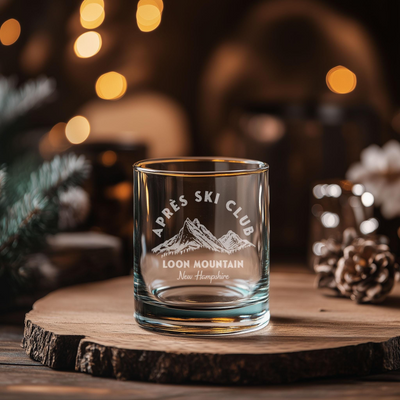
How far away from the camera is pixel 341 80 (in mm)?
1322

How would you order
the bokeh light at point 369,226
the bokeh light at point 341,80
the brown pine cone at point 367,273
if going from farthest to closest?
the bokeh light at point 341,80
the bokeh light at point 369,226
the brown pine cone at point 367,273

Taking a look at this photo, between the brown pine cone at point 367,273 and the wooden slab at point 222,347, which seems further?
the brown pine cone at point 367,273

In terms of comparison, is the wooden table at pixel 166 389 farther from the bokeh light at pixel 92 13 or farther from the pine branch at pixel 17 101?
the bokeh light at pixel 92 13

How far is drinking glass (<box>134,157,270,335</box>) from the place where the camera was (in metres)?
0.64

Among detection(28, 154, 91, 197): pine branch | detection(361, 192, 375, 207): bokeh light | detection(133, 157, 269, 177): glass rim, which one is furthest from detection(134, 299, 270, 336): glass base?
detection(361, 192, 375, 207): bokeh light

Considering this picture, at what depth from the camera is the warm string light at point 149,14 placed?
1371 millimetres

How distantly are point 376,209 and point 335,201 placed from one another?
0.82 feet

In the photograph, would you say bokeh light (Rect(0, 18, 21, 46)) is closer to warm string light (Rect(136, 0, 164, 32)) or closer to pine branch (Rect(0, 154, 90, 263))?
warm string light (Rect(136, 0, 164, 32))

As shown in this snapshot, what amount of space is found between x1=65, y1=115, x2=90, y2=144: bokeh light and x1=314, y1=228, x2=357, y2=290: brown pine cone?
29.1 inches

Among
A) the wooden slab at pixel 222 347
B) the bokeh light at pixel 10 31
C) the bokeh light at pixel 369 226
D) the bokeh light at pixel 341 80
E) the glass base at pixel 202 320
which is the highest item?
the bokeh light at pixel 10 31

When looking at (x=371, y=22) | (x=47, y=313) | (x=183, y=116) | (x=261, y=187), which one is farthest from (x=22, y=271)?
(x=371, y=22)

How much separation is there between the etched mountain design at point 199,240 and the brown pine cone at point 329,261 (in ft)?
0.77

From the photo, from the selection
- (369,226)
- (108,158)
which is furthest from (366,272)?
(108,158)

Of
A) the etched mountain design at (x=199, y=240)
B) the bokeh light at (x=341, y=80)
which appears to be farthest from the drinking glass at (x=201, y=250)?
the bokeh light at (x=341, y=80)
